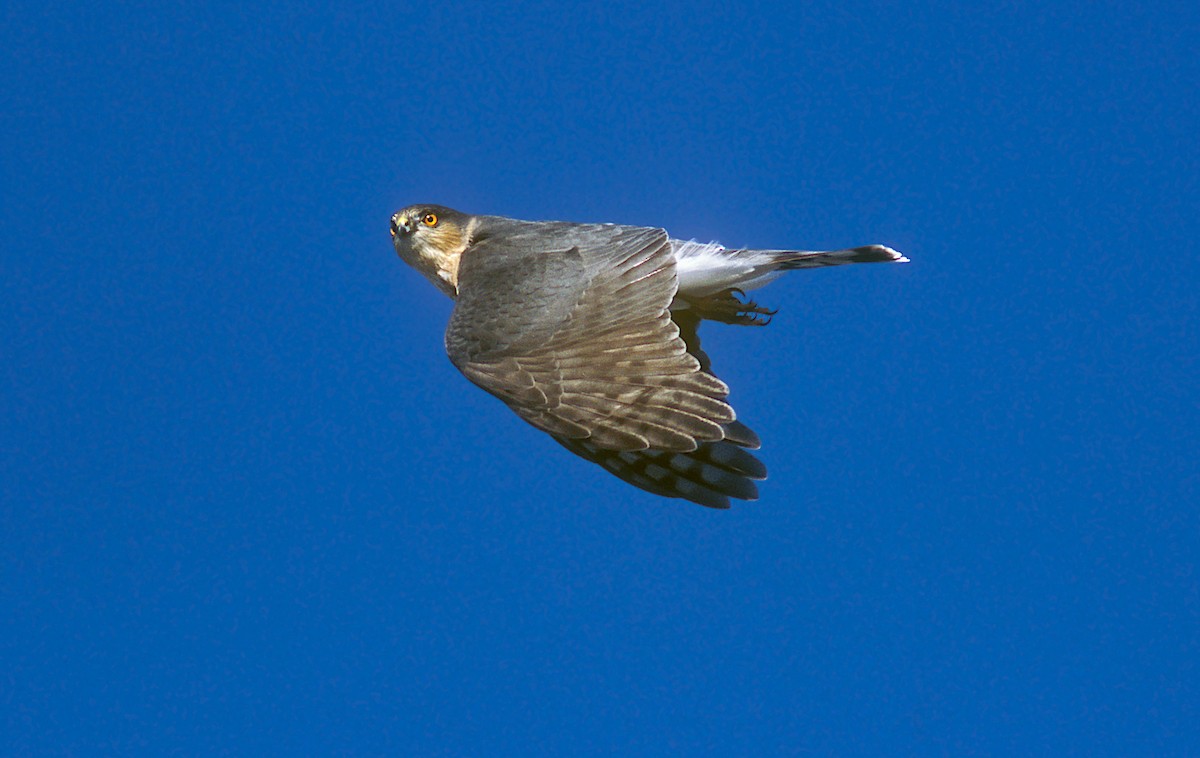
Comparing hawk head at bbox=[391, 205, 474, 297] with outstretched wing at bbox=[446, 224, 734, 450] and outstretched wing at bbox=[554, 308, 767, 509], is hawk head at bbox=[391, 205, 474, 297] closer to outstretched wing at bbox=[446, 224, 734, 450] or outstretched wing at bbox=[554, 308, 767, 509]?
outstretched wing at bbox=[446, 224, 734, 450]

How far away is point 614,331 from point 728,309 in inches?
37.2

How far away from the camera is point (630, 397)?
3582mm

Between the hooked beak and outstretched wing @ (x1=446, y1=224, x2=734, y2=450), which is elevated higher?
the hooked beak

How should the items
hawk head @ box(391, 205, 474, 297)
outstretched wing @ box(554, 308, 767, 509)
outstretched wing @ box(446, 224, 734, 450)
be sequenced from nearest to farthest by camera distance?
outstretched wing @ box(446, 224, 734, 450), outstretched wing @ box(554, 308, 767, 509), hawk head @ box(391, 205, 474, 297)

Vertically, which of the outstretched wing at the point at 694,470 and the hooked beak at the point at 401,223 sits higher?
the hooked beak at the point at 401,223

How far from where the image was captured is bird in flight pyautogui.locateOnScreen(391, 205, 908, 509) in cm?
356

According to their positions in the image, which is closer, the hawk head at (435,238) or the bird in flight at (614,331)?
the bird in flight at (614,331)

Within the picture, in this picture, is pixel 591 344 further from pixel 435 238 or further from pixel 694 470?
pixel 435 238

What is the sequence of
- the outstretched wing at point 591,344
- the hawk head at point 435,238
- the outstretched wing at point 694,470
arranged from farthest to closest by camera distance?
the hawk head at point 435,238 → the outstretched wing at point 694,470 → the outstretched wing at point 591,344

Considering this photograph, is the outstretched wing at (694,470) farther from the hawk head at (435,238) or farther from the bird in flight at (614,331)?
the hawk head at (435,238)

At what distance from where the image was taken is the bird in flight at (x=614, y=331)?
3.56 m

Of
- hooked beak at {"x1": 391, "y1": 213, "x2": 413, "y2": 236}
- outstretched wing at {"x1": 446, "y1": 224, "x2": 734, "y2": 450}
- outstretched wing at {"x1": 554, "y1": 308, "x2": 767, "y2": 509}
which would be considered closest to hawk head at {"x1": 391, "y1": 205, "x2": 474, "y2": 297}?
hooked beak at {"x1": 391, "y1": 213, "x2": 413, "y2": 236}

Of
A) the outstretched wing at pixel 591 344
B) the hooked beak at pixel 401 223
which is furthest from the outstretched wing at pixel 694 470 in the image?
the hooked beak at pixel 401 223

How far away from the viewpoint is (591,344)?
373 cm
